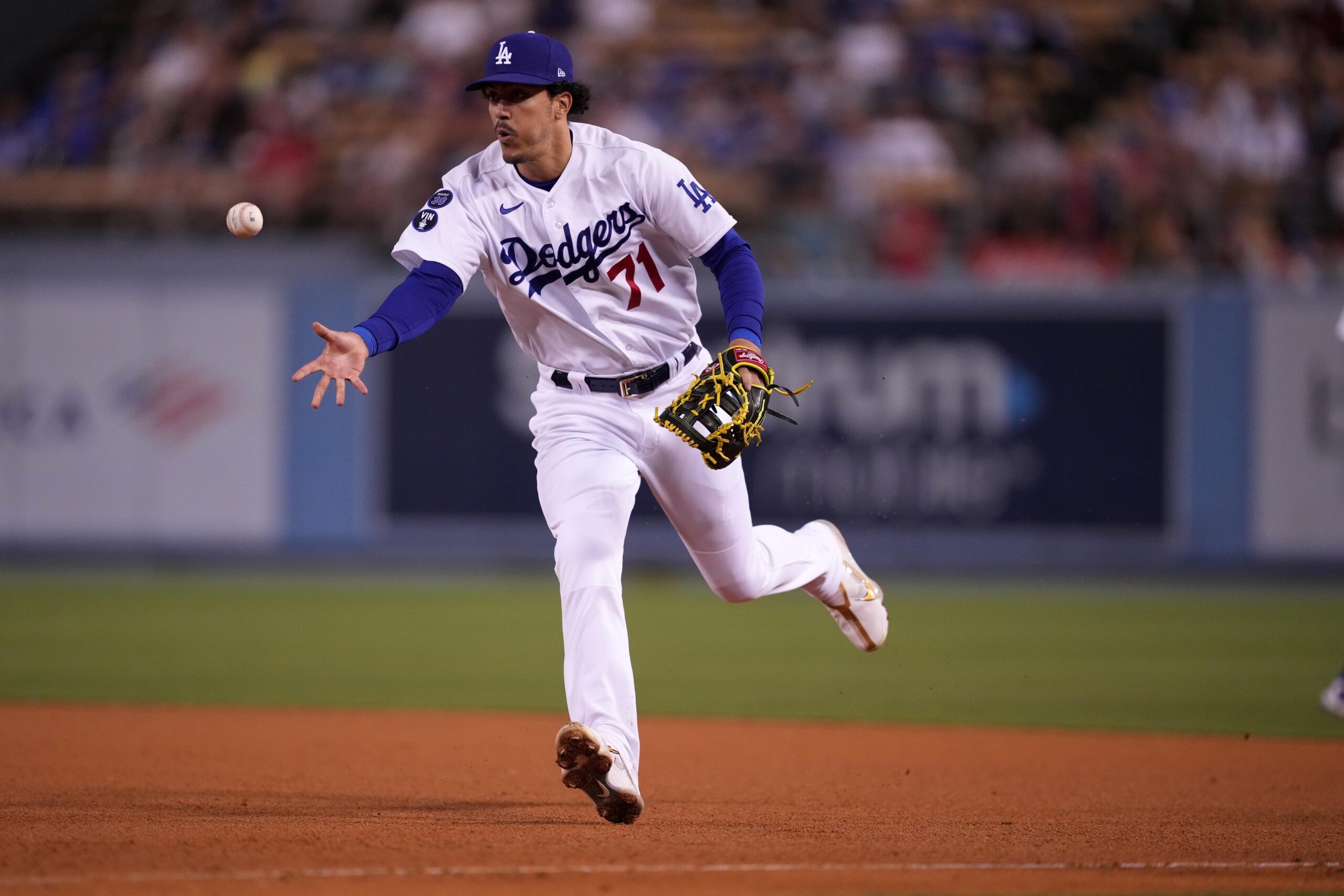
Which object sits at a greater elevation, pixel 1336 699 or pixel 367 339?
→ pixel 367 339

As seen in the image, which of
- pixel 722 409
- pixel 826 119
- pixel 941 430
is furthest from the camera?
pixel 826 119

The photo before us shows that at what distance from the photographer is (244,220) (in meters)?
4.74

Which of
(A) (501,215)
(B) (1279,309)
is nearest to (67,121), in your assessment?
(B) (1279,309)

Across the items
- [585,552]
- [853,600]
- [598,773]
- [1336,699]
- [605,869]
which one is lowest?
[605,869]

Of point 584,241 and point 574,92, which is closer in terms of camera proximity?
point 584,241

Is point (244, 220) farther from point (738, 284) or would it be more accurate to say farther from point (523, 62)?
point (738, 284)

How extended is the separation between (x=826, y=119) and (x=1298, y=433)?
452cm

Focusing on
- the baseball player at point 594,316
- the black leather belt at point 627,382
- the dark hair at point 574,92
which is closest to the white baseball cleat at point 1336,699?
the baseball player at point 594,316

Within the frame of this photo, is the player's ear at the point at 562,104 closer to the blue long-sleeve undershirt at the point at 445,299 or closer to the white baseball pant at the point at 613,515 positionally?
the blue long-sleeve undershirt at the point at 445,299

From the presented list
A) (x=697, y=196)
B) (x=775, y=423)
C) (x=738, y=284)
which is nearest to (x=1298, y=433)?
(x=775, y=423)

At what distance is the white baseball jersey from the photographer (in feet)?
15.7

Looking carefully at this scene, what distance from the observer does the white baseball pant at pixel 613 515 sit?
4.64 meters

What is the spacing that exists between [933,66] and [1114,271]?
2462 millimetres

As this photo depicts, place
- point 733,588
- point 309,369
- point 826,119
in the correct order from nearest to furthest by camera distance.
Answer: point 309,369 → point 733,588 → point 826,119
